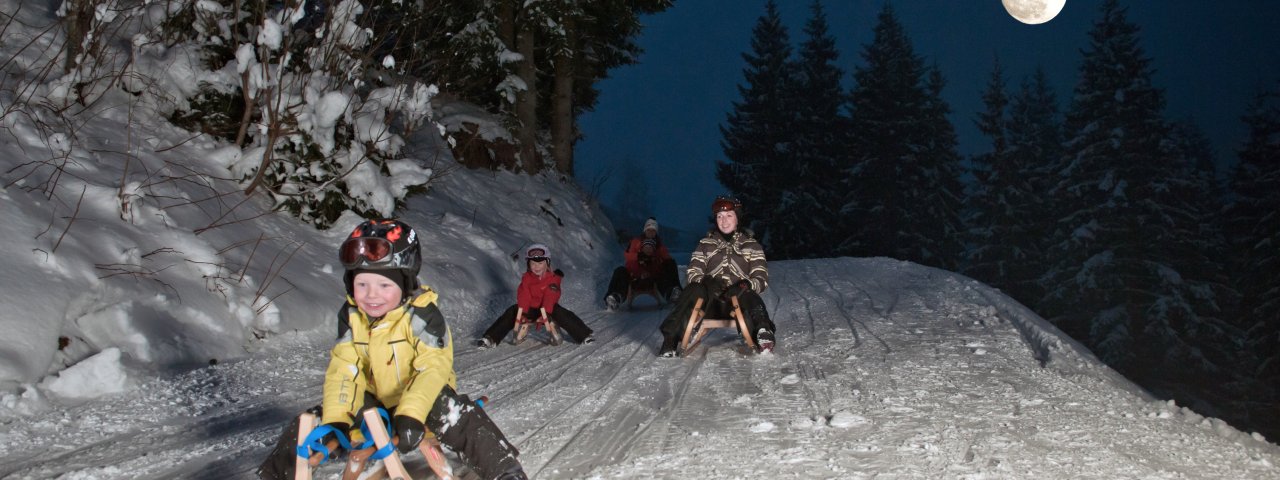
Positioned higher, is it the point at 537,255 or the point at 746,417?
the point at 537,255

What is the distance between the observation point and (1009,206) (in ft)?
86.7

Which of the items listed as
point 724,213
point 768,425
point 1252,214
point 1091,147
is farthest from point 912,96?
point 768,425

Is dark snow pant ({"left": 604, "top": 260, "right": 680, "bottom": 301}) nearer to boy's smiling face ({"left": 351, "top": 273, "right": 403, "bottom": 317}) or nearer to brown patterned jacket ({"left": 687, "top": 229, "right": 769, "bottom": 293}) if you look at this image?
brown patterned jacket ({"left": 687, "top": 229, "right": 769, "bottom": 293})

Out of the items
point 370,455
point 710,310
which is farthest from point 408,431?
point 710,310

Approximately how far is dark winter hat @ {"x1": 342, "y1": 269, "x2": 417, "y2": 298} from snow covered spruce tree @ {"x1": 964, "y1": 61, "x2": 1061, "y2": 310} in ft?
85.3

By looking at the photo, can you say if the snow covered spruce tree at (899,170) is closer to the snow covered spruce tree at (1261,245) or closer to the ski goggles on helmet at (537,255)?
the snow covered spruce tree at (1261,245)

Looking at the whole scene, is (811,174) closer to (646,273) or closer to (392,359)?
(646,273)

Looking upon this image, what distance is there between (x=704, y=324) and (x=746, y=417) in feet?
7.92

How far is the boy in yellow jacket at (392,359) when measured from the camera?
9.39ft

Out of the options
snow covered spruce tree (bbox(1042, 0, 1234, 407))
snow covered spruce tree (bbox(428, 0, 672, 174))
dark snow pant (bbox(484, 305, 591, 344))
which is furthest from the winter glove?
snow covered spruce tree (bbox(1042, 0, 1234, 407))

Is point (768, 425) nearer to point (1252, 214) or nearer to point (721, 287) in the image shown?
point (721, 287)

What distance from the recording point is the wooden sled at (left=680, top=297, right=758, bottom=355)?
6547mm

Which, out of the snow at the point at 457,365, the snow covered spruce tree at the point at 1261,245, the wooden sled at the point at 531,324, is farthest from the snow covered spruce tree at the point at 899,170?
the wooden sled at the point at 531,324

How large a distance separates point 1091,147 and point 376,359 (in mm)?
22756
